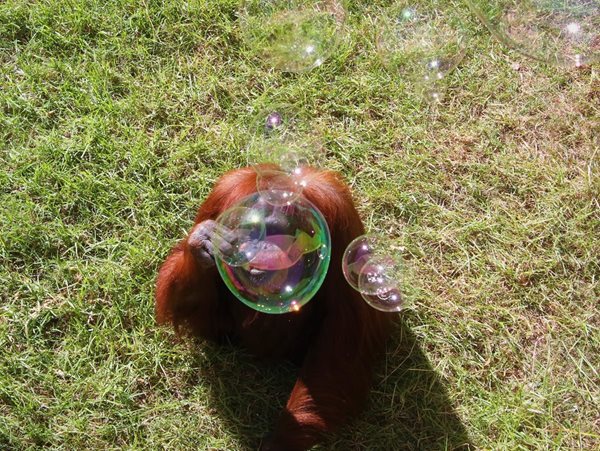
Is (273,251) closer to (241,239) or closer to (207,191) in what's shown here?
(241,239)

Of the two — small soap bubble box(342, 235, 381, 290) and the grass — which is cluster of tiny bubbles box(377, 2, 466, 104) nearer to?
the grass

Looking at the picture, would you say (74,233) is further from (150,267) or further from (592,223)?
(592,223)

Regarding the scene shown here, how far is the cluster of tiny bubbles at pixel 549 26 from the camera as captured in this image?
12.3ft

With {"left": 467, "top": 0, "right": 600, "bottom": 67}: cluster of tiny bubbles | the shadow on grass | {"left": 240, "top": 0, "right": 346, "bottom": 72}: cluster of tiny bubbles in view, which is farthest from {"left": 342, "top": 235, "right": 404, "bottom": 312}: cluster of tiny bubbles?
{"left": 467, "top": 0, "right": 600, "bottom": 67}: cluster of tiny bubbles

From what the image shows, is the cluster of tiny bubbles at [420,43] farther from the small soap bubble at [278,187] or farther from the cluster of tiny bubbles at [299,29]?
the small soap bubble at [278,187]

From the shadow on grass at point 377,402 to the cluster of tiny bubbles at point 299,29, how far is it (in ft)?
5.13

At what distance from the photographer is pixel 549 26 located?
379cm

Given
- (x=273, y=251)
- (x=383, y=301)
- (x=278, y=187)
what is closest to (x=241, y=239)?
(x=273, y=251)

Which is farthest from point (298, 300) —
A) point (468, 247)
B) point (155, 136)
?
point (155, 136)

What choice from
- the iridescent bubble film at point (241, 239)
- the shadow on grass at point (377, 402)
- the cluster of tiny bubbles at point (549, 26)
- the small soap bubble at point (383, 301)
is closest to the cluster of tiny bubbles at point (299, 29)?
the cluster of tiny bubbles at point (549, 26)

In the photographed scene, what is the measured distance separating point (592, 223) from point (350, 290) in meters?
1.78

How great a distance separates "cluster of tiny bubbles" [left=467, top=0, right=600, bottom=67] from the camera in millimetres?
3742

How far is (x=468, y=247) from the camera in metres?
4.54

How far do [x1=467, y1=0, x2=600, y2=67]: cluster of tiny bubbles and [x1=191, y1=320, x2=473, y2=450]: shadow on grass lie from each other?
1.64 meters
